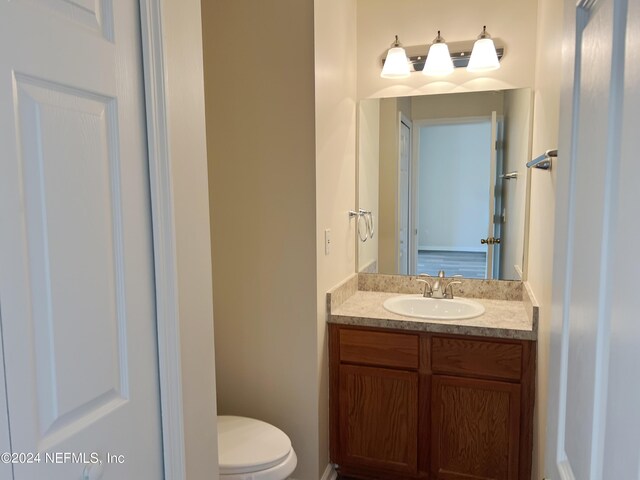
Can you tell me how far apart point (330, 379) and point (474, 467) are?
0.78 metres

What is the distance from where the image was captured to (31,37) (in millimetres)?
720

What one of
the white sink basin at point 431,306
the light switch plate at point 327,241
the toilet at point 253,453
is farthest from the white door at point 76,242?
the white sink basin at point 431,306

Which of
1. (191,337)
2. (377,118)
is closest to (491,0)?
(377,118)

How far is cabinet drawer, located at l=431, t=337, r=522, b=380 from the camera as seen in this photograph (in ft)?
6.54

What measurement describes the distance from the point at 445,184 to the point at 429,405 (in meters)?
1.20

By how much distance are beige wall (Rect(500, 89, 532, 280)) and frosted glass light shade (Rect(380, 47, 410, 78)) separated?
56 cm

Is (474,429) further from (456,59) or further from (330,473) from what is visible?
(456,59)

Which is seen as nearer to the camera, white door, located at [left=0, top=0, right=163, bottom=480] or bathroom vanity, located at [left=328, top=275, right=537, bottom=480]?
white door, located at [left=0, top=0, right=163, bottom=480]


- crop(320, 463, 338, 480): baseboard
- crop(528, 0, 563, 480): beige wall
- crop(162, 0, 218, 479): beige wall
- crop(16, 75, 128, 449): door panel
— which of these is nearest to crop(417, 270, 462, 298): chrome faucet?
crop(528, 0, 563, 480): beige wall

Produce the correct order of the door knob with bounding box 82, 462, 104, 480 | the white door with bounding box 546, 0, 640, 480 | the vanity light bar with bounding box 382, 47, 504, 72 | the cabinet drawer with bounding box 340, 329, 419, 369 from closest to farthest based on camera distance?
the white door with bounding box 546, 0, 640, 480 < the door knob with bounding box 82, 462, 104, 480 < the cabinet drawer with bounding box 340, 329, 419, 369 < the vanity light bar with bounding box 382, 47, 504, 72

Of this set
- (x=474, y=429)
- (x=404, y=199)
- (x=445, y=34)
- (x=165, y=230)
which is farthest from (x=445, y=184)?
(x=165, y=230)

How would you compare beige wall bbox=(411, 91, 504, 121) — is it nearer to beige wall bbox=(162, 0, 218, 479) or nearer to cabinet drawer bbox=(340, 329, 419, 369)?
cabinet drawer bbox=(340, 329, 419, 369)

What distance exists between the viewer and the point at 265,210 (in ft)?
6.86

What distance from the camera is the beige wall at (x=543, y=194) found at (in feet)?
5.20
